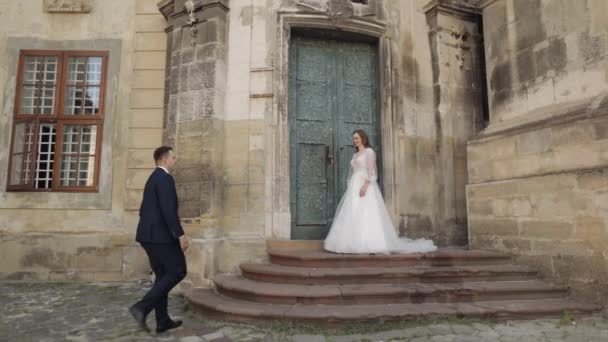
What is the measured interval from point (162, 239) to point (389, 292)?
230cm

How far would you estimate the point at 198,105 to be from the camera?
575 centimetres

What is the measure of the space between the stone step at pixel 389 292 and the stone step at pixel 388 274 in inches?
3.5

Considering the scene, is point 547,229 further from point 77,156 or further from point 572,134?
point 77,156

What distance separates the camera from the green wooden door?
6270 mm

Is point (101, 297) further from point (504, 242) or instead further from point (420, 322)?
point (504, 242)

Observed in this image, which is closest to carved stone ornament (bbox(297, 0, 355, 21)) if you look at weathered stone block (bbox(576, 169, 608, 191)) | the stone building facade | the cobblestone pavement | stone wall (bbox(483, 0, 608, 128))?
the stone building facade

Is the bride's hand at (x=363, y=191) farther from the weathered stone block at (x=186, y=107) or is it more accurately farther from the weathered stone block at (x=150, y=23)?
the weathered stone block at (x=150, y=23)

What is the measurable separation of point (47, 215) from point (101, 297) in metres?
2.15

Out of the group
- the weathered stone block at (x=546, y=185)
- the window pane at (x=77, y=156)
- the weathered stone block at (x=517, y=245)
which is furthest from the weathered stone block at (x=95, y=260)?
the weathered stone block at (x=546, y=185)

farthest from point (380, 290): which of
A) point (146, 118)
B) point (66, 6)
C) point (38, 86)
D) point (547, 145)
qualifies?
point (66, 6)

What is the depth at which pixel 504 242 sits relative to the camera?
5.34 m

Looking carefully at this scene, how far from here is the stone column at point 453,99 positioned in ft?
21.5

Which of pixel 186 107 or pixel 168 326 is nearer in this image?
pixel 168 326

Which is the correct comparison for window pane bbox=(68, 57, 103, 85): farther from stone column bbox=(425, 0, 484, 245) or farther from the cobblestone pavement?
stone column bbox=(425, 0, 484, 245)
